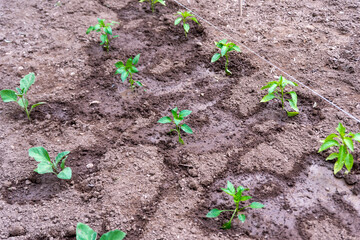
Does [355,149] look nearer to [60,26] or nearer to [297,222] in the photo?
[297,222]

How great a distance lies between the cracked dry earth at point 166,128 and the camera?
219 centimetres

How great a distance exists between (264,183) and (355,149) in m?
0.82

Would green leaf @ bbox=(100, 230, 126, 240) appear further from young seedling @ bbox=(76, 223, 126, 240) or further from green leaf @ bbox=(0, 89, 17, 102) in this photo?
green leaf @ bbox=(0, 89, 17, 102)

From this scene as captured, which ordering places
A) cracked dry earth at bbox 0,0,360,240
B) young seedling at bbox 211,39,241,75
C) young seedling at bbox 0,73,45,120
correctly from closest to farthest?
cracked dry earth at bbox 0,0,360,240 < young seedling at bbox 0,73,45,120 < young seedling at bbox 211,39,241,75

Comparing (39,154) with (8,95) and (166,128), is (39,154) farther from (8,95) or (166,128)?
(166,128)

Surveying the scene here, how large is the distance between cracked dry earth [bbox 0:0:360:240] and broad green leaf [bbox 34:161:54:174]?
15 centimetres

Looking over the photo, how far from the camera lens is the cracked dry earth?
2.19 m

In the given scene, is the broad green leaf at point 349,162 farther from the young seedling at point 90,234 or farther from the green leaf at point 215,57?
the young seedling at point 90,234

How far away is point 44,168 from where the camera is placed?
88.2 inches

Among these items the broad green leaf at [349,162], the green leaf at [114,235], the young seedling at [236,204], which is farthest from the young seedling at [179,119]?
the broad green leaf at [349,162]

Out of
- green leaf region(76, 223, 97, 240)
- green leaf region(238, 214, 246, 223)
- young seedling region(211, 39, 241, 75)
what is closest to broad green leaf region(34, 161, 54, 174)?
green leaf region(76, 223, 97, 240)

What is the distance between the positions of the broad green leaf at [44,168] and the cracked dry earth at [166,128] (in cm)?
15

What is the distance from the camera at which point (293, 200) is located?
2.31m

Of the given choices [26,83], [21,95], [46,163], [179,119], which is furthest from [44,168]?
[179,119]
